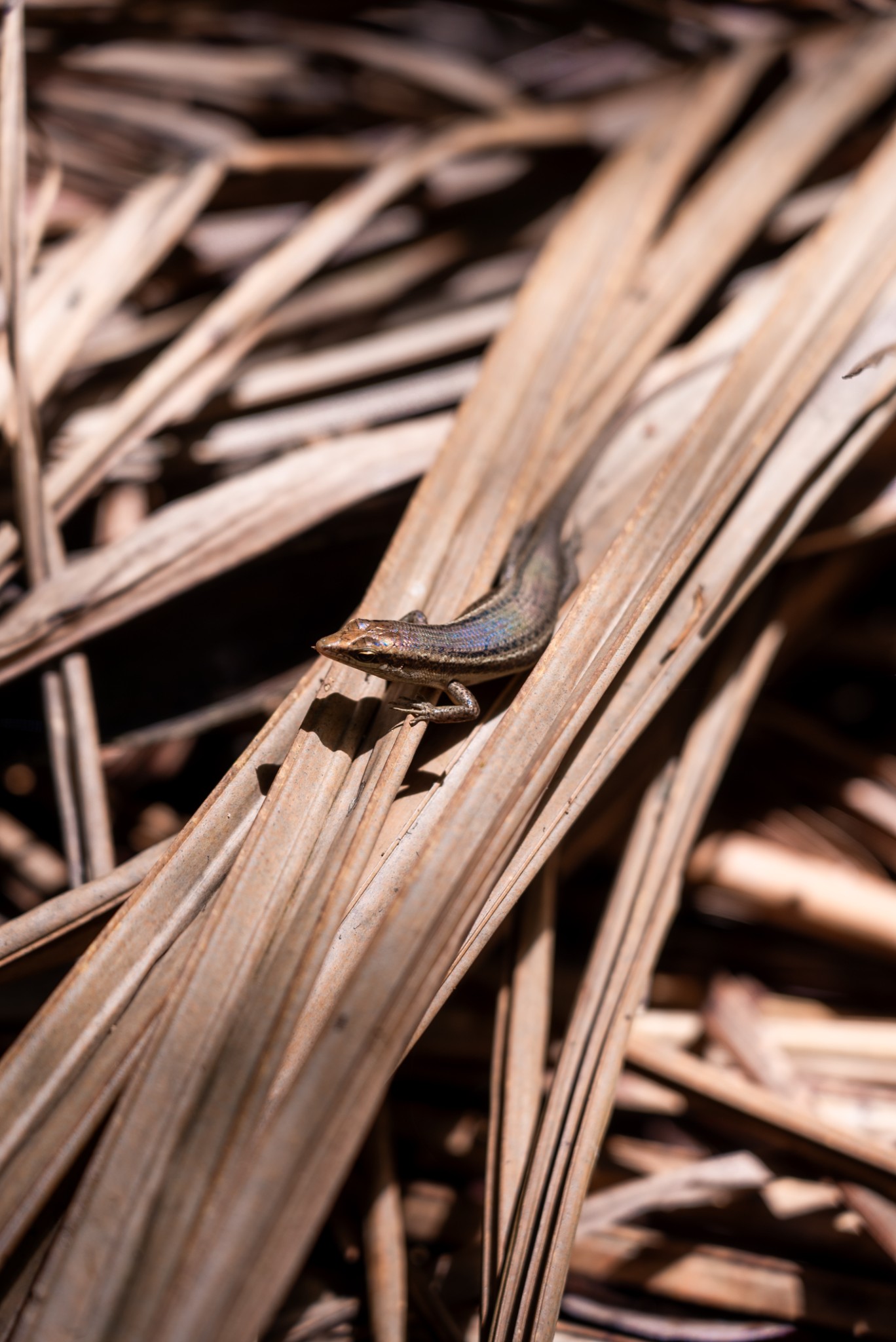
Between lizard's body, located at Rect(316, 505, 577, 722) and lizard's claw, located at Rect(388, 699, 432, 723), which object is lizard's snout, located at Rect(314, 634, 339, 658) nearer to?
lizard's body, located at Rect(316, 505, 577, 722)

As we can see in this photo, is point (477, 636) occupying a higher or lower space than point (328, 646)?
higher

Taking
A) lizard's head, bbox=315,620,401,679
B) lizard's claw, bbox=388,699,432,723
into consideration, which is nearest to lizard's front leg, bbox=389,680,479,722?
lizard's claw, bbox=388,699,432,723

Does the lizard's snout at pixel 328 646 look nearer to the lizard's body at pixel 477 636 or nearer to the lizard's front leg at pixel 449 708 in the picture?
the lizard's body at pixel 477 636

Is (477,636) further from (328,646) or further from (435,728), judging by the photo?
(328,646)

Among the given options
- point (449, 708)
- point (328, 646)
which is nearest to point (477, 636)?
point (449, 708)

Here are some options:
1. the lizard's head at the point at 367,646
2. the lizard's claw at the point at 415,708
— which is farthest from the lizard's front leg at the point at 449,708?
the lizard's head at the point at 367,646

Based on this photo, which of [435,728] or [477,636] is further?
[477,636]

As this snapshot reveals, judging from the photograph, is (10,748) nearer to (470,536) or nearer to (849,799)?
(470,536)
